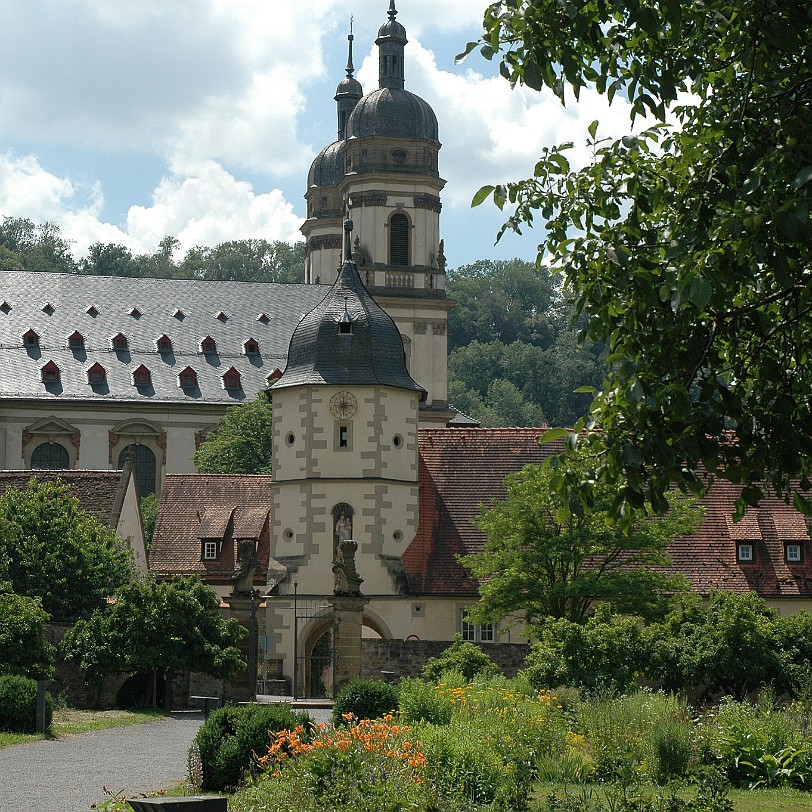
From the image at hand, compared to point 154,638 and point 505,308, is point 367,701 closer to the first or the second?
point 154,638

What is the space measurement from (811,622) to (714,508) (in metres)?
11.4

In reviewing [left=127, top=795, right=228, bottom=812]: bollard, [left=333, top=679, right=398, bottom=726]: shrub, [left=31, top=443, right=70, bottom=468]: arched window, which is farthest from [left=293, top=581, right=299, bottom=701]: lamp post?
[left=31, top=443, right=70, bottom=468]: arched window

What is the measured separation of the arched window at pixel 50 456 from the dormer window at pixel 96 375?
12.1 feet

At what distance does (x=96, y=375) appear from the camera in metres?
75.3

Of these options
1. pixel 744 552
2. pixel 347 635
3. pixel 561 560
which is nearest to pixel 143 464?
pixel 347 635

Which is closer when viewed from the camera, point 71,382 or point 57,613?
point 57,613

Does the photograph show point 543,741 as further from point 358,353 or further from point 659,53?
point 358,353

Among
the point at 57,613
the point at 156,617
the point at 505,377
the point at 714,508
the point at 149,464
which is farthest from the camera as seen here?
the point at 505,377

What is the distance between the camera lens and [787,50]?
1075 centimetres

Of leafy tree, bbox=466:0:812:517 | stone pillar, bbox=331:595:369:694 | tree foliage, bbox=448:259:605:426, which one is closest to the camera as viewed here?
leafy tree, bbox=466:0:812:517

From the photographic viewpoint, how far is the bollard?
12.3 meters

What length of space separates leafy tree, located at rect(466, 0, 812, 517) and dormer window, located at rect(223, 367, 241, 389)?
6501 centimetres

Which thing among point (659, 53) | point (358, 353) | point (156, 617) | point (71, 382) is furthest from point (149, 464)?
point (659, 53)

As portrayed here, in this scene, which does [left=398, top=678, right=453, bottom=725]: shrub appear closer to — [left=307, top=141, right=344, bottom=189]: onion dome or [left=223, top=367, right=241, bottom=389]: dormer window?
[left=223, top=367, right=241, bottom=389]: dormer window
